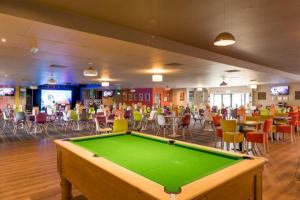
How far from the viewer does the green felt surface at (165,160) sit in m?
1.59

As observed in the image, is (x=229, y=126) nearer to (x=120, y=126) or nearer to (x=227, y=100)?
(x=120, y=126)

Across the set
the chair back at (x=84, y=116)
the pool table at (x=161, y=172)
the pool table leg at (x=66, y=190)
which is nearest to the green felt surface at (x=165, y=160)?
the pool table at (x=161, y=172)

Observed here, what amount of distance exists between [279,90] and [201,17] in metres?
13.7

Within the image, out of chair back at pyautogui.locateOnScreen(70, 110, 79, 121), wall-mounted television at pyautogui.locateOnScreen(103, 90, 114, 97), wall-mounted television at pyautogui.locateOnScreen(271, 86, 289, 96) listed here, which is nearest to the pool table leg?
chair back at pyautogui.locateOnScreen(70, 110, 79, 121)

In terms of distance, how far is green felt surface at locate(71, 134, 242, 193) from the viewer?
1592 millimetres

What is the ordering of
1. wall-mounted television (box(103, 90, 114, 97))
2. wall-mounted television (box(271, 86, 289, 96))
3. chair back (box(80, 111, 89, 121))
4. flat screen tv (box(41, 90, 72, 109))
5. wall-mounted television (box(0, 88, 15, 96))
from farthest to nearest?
1. wall-mounted television (box(103, 90, 114, 97))
2. flat screen tv (box(41, 90, 72, 109))
3. wall-mounted television (box(0, 88, 15, 96))
4. wall-mounted television (box(271, 86, 289, 96))
5. chair back (box(80, 111, 89, 121))

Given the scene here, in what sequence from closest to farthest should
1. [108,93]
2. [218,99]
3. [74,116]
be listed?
[74,116]
[218,99]
[108,93]

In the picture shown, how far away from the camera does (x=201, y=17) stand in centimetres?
350

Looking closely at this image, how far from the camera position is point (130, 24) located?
384cm

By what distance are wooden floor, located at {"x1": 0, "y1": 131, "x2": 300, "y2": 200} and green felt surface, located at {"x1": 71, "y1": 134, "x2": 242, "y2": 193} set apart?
1319 mm

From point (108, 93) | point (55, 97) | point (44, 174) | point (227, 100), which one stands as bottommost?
point (44, 174)

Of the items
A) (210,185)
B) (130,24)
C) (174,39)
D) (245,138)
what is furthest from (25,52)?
(245,138)

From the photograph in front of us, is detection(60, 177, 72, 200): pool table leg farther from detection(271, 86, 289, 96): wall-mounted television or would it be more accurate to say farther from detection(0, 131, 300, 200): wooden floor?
detection(271, 86, 289, 96): wall-mounted television

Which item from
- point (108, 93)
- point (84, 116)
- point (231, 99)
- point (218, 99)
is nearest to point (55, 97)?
point (108, 93)
